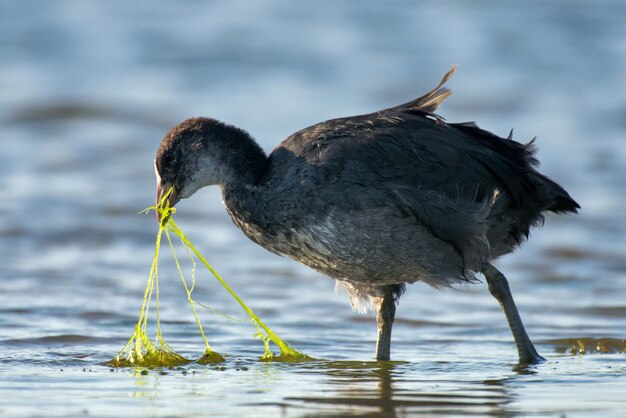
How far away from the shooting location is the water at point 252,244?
5945 millimetres

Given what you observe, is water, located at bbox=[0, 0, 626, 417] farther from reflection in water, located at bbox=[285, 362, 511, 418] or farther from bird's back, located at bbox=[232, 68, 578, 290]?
bird's back, located at bbox=[232, 68, 578, 290]

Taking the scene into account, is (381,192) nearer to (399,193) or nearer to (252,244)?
(399,193)

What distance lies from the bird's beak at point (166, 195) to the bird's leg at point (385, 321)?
1.44m

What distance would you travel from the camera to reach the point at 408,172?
653cm

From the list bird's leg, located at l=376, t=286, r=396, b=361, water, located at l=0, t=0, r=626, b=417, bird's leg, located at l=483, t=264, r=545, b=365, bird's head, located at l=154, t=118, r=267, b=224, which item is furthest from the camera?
bird's leg, located at l=376, t=286, r=396, b=361

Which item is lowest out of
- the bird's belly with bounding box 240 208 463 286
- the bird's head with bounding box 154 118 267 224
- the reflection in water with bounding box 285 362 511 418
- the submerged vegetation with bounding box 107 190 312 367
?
the reflection in water with bounding box 285 362 511 418

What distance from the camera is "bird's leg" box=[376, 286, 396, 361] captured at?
7016 millimetres

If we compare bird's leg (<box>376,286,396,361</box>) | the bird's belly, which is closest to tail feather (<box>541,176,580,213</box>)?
the bird's belly

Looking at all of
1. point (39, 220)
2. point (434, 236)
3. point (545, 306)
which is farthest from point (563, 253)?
point (39, 220)

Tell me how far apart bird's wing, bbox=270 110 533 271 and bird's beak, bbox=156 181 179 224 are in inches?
25.4

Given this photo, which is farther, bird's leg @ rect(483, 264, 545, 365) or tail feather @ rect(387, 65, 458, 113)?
tail feather @ rect(387, 65, 458, 113)

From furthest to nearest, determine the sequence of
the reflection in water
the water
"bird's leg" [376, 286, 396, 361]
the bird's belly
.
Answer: "bird's leg" [376, 286, 396, 361] < the bird's belly < the water < the reflection in water

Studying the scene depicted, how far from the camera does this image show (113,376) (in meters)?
6.18

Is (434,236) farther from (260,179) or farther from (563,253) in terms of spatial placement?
(563,253)
